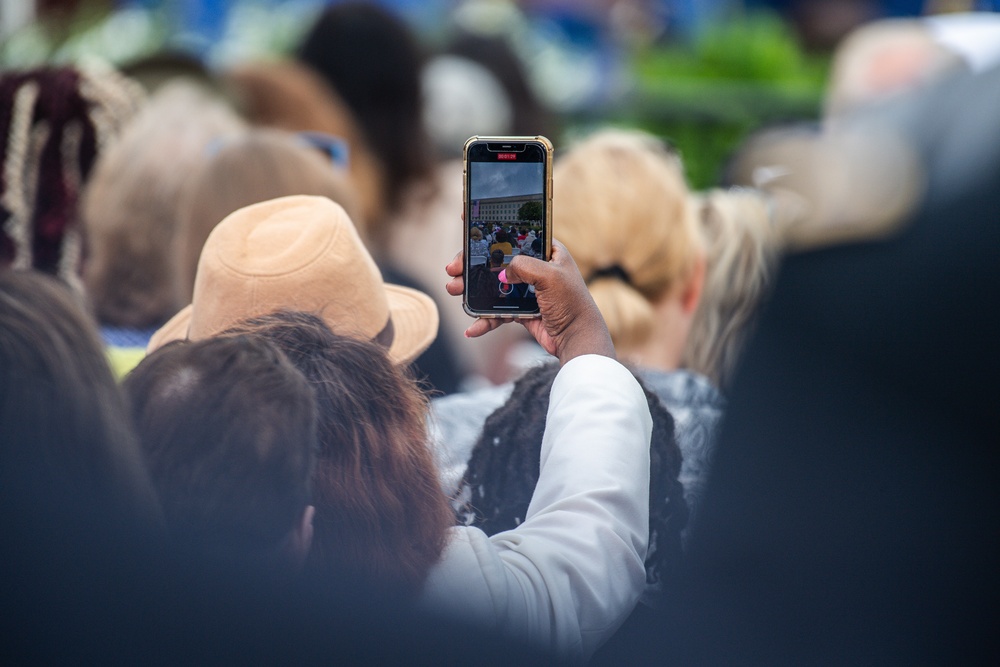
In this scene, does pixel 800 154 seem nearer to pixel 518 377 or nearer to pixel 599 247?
pixel 599 247

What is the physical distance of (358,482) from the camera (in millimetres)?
1112

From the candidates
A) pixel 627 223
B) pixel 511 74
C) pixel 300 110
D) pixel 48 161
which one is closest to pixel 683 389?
pixel 627 223

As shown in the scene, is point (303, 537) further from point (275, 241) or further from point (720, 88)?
point (720, 88)

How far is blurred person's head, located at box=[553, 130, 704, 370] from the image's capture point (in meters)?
1.62

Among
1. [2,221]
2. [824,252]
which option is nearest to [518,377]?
[824,252]

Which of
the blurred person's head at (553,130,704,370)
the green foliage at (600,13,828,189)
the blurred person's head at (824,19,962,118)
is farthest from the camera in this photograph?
the green foliage at (600,13,828,189)

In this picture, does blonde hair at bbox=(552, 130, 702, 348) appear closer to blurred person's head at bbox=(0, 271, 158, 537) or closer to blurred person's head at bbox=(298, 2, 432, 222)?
blurred person's head at bbox=(0, 271, 158, 537)

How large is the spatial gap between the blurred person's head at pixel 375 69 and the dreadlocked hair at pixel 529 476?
2.92 metres

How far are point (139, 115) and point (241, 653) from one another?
5.16 feet

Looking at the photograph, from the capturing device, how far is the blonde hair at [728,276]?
59.4 inches

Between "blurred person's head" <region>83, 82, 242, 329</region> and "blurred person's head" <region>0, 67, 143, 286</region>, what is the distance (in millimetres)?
40

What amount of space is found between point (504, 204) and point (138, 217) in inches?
37.4

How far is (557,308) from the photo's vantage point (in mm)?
1194

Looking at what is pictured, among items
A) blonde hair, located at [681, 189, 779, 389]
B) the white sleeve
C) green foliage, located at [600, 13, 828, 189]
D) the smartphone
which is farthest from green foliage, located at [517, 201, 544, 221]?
green foliage, located at [600, 13, 828, 189]
